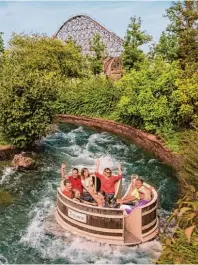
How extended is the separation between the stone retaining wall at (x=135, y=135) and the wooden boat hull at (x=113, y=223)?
16.8 ft

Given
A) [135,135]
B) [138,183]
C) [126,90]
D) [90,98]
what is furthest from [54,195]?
[90,98]

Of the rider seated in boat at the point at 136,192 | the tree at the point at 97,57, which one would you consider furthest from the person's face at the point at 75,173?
the tree at the point at 97,57

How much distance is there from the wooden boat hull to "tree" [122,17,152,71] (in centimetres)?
2088

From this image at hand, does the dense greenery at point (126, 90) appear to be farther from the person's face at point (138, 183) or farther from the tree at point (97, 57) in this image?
the person's face at point (138, 183)

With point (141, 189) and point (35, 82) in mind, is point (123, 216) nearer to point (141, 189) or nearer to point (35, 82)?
point (141, 189)

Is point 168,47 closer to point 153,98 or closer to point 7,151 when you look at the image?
point 153,98

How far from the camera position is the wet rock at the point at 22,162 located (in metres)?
16.1

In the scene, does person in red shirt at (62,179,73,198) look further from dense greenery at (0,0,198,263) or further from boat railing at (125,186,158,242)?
dense greenery at (0,0,198,263)

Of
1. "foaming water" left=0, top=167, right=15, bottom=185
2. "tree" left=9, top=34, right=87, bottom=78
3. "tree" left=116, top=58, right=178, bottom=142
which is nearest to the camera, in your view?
"foaming water" left=0, top=167, right=15, bottom=185

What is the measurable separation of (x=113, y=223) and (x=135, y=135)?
12.3 m

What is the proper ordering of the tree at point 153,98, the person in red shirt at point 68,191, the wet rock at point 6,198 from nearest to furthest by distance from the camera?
the person in red shirt at point 68,191 < the wet rock at point 6,198 < the tree at point 153,98

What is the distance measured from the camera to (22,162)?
16109 mm

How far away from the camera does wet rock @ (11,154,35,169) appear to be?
1606 centimetres

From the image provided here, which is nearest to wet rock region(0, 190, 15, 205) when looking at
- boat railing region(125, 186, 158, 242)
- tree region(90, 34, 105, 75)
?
boat railing region(125, 186, 158, 242)
